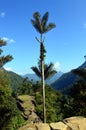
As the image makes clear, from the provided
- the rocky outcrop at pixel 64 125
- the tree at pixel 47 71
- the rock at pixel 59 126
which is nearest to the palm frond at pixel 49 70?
the tree at pixel 47 71

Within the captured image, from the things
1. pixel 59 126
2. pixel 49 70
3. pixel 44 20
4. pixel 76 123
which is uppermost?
pixel 44 20

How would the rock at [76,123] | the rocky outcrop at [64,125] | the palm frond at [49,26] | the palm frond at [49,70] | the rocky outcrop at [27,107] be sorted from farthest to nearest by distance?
the rocky outcrop at [27,107], the palm frond at [49,70], the palm frond at [49,26], the rock at [76,123], the rocky outcrop at [64,125]

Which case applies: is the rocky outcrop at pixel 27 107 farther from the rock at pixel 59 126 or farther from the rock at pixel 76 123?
the rock at pixel 59 126

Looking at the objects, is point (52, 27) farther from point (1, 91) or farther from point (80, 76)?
point (1, 91)

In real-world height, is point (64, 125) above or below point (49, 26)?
below

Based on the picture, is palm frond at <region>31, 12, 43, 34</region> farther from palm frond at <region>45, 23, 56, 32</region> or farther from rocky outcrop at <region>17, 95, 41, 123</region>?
rocky outcrop at <region>17, 95, 41, 123</region>

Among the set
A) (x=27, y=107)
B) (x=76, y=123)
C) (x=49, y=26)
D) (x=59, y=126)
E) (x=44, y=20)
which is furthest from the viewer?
(x=27, y=107)

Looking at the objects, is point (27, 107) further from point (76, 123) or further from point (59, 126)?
point (59, 126)

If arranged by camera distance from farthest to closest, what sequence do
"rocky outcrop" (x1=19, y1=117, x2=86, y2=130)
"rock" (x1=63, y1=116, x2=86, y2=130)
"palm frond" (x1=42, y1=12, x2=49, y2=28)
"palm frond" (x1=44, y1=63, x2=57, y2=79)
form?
1. "palm frond" (x1=44, y1=63, x2=57, y2=79)
2. "palm frond" (x1=42, y1=12, x2=49, y2=28)
3. "rock" (x1=63, y1=116, x2=86, y2=130)
4. "rocky outcrop" (x1=19, y1=117, x2=86, y2=130)

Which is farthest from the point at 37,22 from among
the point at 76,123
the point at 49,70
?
the point at 76,123

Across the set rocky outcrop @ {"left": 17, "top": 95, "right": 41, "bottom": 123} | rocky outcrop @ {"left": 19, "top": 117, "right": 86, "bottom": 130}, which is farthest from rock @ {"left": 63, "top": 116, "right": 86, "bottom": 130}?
rocky outcrop @ {"left": 17, "top": 95, "right": 41, "bottom": 123}

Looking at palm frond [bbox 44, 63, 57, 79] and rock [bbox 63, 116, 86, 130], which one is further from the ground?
palm frond [bbox 44, 63, 57, 79]

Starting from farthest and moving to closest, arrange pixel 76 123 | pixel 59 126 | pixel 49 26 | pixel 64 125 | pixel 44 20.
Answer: pixel 44 20 < pixel 49 26 < pixel 76 123 < pixel 64 125 < pixel 59 126

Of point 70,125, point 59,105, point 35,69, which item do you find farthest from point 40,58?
point 59,105
